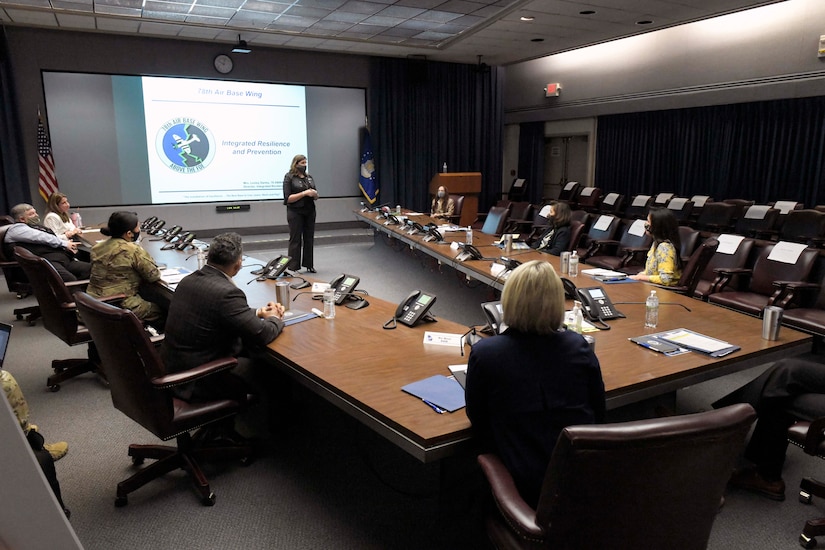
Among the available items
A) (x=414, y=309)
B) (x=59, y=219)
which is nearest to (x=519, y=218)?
(x=414, y=309)

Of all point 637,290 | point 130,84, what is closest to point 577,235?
point 637,290

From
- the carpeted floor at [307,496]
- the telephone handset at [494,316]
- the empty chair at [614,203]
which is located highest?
the empty chair at [614,203]

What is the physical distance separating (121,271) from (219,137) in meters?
6.16

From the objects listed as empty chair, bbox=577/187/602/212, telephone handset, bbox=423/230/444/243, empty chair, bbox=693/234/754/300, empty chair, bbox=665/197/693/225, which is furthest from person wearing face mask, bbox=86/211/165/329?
empty chair, bbox=577/187/602/212

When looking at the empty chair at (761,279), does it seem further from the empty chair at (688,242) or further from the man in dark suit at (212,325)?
the man in dark suit at (212,325)

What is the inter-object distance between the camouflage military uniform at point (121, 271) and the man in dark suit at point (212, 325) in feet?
4.33

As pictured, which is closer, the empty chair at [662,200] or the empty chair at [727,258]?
the empty chair at [727,258]

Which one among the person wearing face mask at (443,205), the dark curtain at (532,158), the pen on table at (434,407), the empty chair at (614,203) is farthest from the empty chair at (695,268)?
the dark curtain at (532,158)

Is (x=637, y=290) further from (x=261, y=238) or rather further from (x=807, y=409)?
(x=261, y=238)

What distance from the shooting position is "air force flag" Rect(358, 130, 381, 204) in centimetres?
1042

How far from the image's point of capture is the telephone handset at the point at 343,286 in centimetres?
332

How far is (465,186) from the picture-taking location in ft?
33.6

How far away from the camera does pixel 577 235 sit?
583cm

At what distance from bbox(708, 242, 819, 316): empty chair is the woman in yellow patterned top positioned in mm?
419
